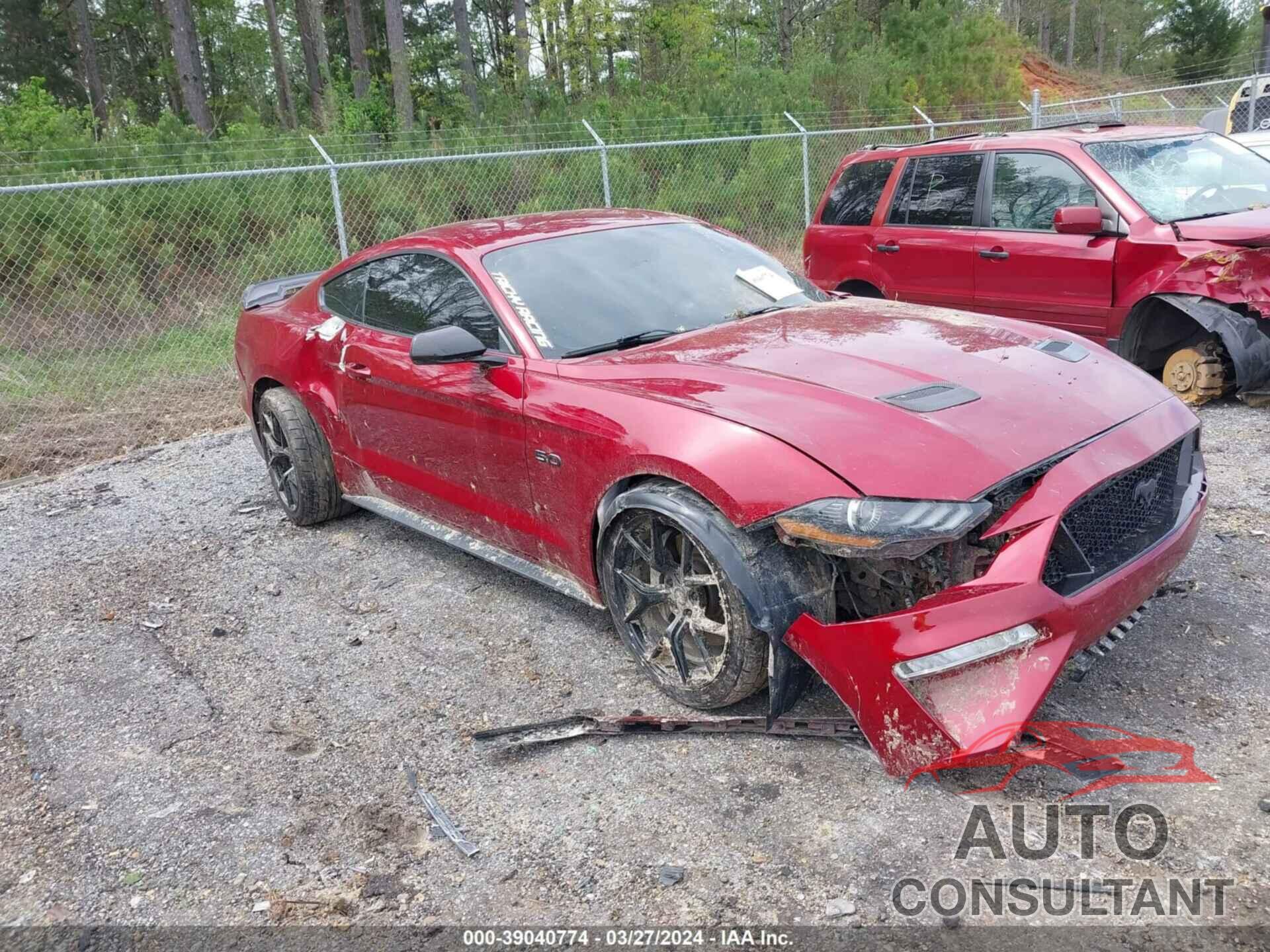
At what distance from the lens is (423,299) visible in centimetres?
438

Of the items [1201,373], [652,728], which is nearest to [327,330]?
[652,728]

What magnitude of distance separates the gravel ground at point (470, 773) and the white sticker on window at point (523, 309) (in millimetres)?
1182

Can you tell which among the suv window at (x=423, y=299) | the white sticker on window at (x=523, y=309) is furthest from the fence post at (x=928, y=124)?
the white sticker on window at (x=523, y=309)

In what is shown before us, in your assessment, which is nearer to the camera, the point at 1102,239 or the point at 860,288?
the point at 1102,239

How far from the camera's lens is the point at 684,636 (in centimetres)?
325

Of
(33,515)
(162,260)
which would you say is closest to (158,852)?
(33,515)

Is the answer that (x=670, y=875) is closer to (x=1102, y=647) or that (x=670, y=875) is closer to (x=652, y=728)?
(x=652, y=728)

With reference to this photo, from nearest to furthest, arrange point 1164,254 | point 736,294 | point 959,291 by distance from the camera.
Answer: point 736,294 < point 1164,254 < point 959,291

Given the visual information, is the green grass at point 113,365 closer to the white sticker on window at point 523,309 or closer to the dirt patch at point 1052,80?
the white sticker on window at point 523,309

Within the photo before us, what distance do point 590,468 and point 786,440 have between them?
31.1 inches

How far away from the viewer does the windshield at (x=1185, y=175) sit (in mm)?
6012

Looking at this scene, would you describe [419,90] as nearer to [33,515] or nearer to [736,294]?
[33,515]

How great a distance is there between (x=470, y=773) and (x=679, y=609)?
852 millimetres

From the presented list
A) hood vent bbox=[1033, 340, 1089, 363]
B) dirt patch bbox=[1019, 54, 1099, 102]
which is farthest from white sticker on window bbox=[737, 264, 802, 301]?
dirt patch bbox=[1019, 54, 1099, 102]
